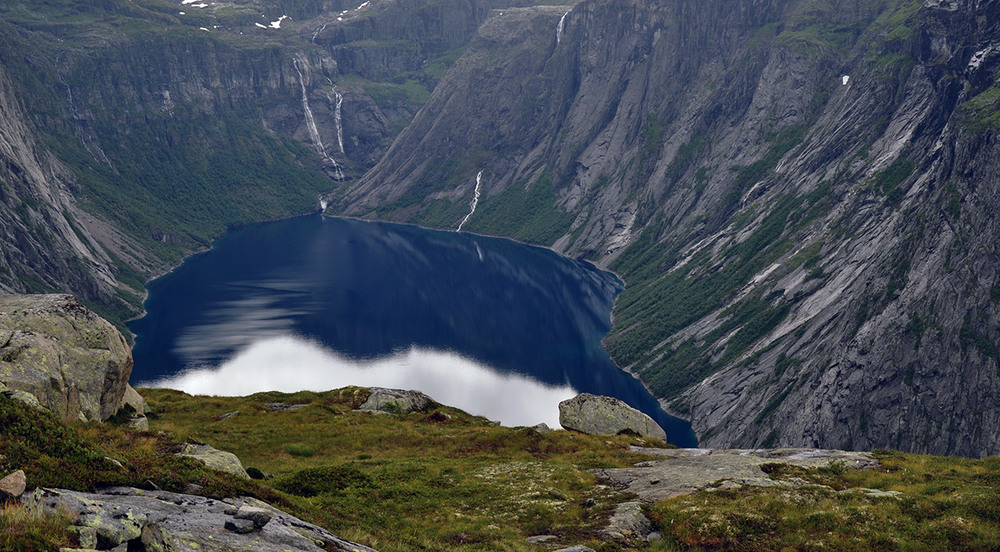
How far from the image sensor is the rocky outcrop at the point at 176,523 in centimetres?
1961

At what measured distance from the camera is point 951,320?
5074 inches

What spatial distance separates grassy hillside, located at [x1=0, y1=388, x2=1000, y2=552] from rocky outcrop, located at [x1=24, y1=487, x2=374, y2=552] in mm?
951

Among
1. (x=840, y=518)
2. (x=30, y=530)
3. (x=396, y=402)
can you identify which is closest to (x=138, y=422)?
(x=396, y=402)

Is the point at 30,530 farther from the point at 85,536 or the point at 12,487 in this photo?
the point at 12,487

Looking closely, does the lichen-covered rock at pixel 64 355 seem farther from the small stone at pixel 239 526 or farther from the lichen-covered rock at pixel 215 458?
the small stone at pixel 239 526

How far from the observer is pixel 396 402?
77.4 meters

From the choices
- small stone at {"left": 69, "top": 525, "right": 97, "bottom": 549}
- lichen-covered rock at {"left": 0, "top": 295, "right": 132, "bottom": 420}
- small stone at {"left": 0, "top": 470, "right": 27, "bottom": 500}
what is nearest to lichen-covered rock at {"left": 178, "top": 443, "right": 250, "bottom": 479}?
lichen-covered rock at {"left": 0, "top": 295, "right": 132, "bottom": 420}

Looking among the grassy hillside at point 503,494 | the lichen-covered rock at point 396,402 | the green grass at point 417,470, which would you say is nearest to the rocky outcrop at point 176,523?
the grassy hillside at point 503,494

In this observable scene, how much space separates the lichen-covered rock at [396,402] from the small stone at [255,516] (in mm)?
51851

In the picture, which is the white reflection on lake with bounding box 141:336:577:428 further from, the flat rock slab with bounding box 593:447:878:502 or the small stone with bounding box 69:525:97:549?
the small stone with bounding box 69:525:97:549

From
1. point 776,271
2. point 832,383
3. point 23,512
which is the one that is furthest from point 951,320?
point 23,512

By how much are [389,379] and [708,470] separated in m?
133

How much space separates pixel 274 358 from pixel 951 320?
151 metres

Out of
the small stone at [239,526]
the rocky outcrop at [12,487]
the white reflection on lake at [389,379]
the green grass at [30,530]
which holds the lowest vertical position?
the small stone at [239,526]
